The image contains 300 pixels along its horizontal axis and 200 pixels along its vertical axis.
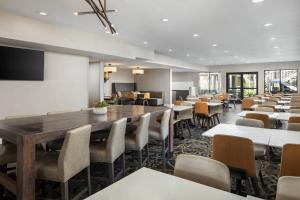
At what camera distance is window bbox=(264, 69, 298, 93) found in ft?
48.4

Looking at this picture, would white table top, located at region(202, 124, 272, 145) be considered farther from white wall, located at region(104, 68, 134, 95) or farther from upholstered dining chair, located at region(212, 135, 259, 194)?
white wall, located at region(104, 68, 134, 95)

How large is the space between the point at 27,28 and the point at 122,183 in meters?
4.60

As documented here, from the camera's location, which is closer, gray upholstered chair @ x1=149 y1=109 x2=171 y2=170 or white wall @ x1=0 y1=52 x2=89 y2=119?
gray upholstered chair @ x1=149 y1=109 x2=171 y2=170

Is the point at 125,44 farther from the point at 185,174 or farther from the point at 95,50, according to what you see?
the point at 185,174

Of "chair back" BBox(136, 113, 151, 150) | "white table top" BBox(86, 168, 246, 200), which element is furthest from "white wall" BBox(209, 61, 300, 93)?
"white table top" BBox(86, 168, 246, 200)

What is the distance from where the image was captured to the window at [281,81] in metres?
14.8

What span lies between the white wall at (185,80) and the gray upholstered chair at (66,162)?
52.5 feet

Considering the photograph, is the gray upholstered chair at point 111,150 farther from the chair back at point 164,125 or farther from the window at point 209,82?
the window at point 209,82

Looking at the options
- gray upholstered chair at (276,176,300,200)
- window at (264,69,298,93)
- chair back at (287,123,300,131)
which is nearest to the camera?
gray upholstered chair at (276,176,300,200)

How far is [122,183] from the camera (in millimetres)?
1482

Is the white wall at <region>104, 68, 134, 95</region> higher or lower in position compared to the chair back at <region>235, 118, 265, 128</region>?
higher

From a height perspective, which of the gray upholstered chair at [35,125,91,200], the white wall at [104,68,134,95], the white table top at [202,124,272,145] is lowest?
the gray upholstered chair at [35,125,91,200]

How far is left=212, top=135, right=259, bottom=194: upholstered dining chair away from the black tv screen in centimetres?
471

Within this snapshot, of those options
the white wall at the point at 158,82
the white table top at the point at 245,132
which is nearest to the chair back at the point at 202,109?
the white table top at the point at 245,132
